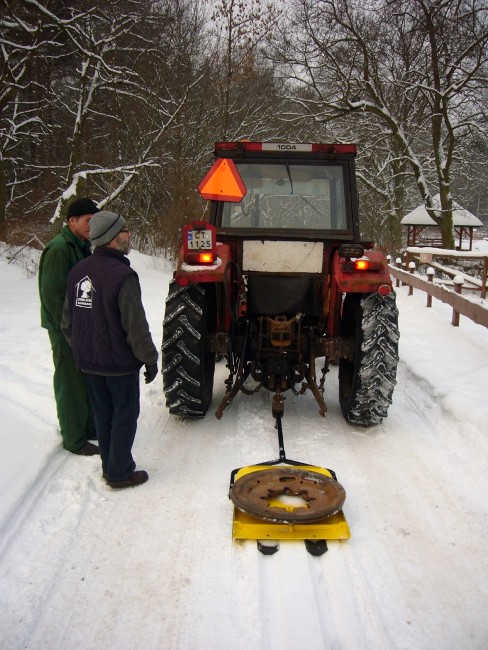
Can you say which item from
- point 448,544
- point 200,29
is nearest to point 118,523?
point 448,544

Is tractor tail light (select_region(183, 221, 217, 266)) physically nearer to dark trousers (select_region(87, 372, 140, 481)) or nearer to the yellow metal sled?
dark trousers (select_region(87, 372, 140, 481))

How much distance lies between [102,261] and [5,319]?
530 centimetres

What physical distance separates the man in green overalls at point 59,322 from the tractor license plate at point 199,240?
74 cm

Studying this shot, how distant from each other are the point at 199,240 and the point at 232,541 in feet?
7.39

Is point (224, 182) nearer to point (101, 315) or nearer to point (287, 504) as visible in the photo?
point (101, 315)

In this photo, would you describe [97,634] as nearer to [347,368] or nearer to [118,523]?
[118,523]

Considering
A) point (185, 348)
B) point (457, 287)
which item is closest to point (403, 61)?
point (457, 287)

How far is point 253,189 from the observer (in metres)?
4.89

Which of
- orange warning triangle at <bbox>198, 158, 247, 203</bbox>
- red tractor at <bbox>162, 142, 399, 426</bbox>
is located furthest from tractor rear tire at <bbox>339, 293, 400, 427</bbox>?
orange warning triangle at <bbox>198, 158, 247, 203</bbox>

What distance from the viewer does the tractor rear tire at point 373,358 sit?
14.1ft

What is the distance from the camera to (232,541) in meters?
2.92

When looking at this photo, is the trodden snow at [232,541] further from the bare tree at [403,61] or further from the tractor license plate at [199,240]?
the bare tree at [403,61]

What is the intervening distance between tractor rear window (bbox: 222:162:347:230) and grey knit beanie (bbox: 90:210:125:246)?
1.72m

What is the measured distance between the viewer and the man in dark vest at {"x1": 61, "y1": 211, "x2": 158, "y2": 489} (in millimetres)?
3264
